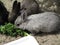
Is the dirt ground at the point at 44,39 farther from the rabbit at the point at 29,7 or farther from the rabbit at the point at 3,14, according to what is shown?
the rabbit at the point at 29,7

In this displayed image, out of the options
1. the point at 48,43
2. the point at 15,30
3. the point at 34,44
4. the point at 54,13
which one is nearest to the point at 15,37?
the point at 15,30

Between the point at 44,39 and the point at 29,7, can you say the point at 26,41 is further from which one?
the point at 29,7

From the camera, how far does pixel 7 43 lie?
3430 millimetres

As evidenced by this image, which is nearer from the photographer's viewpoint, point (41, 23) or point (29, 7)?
point (41, 23)

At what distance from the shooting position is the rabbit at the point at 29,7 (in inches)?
155

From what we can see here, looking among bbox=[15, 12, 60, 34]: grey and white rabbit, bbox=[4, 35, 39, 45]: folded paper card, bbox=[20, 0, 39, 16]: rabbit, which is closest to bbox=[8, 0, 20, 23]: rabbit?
bbox=[20, 0, 39, 16]: rabbit

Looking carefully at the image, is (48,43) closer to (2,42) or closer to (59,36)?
(59,36)

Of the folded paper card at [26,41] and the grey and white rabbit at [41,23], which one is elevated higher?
the grey and white rabbit at [41,23]

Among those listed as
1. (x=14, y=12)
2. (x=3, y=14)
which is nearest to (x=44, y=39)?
(x=14, y=12)

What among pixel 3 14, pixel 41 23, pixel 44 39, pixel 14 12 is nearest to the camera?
pixel 44 39

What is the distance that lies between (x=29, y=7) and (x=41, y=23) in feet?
1.80

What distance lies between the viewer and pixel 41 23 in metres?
3.56

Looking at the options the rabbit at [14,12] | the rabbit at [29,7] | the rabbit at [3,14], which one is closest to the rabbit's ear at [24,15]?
the rabbit at [29,7]

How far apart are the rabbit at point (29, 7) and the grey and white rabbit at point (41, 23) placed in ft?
0.68
